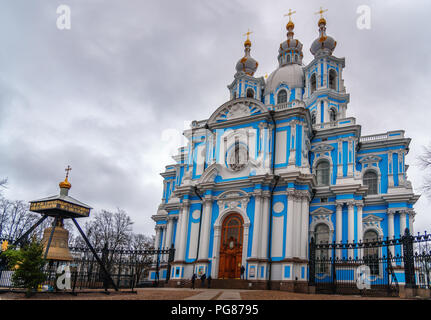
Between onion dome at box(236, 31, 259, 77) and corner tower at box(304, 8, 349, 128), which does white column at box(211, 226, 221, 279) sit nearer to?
corner tower at box(304, 8, 349, 128)

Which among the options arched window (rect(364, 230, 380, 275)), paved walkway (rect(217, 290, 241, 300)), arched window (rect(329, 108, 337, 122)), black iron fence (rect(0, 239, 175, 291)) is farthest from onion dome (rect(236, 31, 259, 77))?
paved walkway (rect(217, 290, 241, 300))

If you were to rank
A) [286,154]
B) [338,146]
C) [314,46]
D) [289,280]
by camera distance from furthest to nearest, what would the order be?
1. [314,46]
2. [338,146]
3. [286,154]
4. [289,280]

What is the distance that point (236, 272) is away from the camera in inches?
944

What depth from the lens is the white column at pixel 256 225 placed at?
23000mm

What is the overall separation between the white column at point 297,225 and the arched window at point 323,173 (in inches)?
197

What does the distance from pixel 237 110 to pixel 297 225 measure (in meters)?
9.56

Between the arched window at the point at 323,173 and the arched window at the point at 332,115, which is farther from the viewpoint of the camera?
the arched window at the point at 332,115

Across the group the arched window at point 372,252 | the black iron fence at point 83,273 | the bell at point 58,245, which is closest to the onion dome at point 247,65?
the arched window at point 372,252

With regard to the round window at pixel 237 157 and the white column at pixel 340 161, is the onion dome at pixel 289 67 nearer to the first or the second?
the white column at pixel 340 161

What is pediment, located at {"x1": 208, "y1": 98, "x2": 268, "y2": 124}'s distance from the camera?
2687 cm
